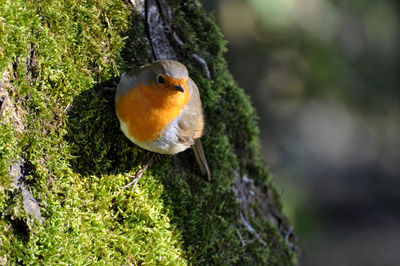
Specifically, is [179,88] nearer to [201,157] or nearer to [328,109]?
[201,157]

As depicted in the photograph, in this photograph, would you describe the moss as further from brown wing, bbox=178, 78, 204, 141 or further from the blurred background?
the blurred background

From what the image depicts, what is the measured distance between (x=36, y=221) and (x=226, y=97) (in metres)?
1.79

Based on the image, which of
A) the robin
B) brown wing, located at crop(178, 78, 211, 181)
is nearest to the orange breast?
the robin

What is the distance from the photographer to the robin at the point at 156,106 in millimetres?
2482

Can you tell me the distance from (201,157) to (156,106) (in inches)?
22.8

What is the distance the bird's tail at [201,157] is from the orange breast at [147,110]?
36 cm

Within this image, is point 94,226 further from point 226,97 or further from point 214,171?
point 226,97

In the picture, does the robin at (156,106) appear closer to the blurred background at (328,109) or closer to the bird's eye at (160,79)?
the bird's eye at (160,79)

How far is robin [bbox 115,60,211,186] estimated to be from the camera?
8.14 feet

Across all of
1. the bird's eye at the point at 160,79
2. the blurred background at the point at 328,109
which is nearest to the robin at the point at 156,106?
the bird's eye at the point at 160,79

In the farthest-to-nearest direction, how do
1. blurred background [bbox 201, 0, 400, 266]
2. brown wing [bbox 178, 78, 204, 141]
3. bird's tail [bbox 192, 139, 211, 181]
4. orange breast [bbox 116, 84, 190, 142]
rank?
blurred background [bbox 201, 0, 400, 266]
bird's tail [bbox 192, 139, 211, 181]
brown wing [bbox 178, 78, 204, 141]
orange breast [bbox 116, 84, 190, 142]

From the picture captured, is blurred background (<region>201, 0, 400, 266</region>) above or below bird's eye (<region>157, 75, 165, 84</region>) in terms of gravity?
below

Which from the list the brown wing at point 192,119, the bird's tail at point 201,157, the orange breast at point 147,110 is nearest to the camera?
the orange breast at point 147,110

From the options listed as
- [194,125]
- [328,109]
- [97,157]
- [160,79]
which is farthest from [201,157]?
[328,109]
